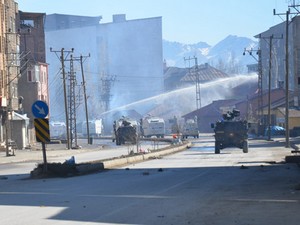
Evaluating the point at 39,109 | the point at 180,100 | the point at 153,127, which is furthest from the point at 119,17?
the point at 39,109

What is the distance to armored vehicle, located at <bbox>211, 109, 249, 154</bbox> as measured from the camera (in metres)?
49.1

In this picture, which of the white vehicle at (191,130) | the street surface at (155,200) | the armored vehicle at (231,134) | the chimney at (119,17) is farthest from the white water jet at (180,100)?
the street surface at (155,200)

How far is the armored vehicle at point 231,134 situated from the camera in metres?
49.1

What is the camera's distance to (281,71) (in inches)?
5940

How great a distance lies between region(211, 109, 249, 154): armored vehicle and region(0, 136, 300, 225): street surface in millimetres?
25182

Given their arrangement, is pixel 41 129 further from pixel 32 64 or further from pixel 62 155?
pixel 32 64

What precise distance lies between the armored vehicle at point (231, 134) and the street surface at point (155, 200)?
2518cm

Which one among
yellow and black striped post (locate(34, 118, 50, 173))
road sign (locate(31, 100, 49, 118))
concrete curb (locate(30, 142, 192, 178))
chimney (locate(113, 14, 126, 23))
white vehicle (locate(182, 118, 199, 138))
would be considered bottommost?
white vehicle (locate(182, 118, 199, 138))

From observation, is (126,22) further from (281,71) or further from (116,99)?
(281,71)

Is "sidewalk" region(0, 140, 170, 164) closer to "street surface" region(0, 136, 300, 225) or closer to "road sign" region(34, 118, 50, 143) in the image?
"road sign" region(34, 118, 50, 143)

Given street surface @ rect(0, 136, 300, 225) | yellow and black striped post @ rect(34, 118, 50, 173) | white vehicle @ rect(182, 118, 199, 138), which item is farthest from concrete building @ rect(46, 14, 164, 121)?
street surface @ rect(0, 136, 300, 225)

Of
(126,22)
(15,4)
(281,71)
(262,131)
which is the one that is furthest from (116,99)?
(15,4)

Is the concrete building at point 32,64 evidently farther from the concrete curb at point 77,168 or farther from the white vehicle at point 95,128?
the concrete curb at point 77,168

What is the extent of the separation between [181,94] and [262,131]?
6214 centimetres
